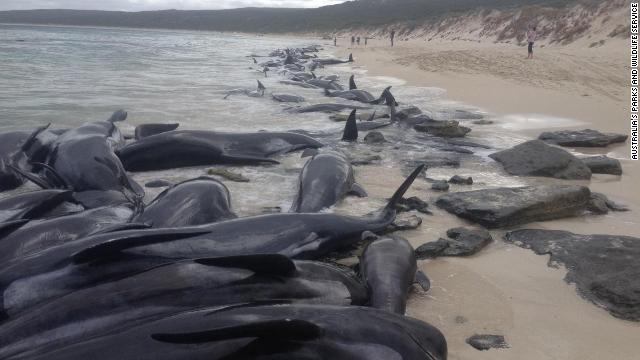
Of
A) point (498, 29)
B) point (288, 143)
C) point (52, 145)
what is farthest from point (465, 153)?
point (498, 29)

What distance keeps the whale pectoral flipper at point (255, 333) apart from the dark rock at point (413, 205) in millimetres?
3142

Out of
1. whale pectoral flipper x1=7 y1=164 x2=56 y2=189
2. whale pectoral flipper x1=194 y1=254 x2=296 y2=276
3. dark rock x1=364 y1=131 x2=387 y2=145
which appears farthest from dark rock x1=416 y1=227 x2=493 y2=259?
dark rock x1=364 y1=131 x2=387 y2=145

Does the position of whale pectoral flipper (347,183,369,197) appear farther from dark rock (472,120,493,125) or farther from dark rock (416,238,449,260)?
dark rock (472,120,493,125)

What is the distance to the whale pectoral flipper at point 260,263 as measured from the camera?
2.57 m

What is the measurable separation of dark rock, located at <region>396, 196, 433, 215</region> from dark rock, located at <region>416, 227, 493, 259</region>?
68 cm

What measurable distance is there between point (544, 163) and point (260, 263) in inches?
190

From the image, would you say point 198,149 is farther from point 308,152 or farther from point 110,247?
point 110,247

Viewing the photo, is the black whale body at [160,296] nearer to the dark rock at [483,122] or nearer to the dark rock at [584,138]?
the dark rock at [584,138]

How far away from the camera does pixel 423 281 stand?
360cm

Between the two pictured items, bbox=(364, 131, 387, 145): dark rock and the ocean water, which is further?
bbox=(364, 131, 387, 145): dark rock

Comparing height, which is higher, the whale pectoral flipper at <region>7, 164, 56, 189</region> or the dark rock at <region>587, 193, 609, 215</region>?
the whale pectoral flipper at <region>7, 164, 56, 189</region>

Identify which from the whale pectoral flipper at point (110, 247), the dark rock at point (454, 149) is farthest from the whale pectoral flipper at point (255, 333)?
the dark rock at point (454, 149)

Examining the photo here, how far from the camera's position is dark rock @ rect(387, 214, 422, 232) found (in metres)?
4.64

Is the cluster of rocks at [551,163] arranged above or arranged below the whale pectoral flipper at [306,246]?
below
